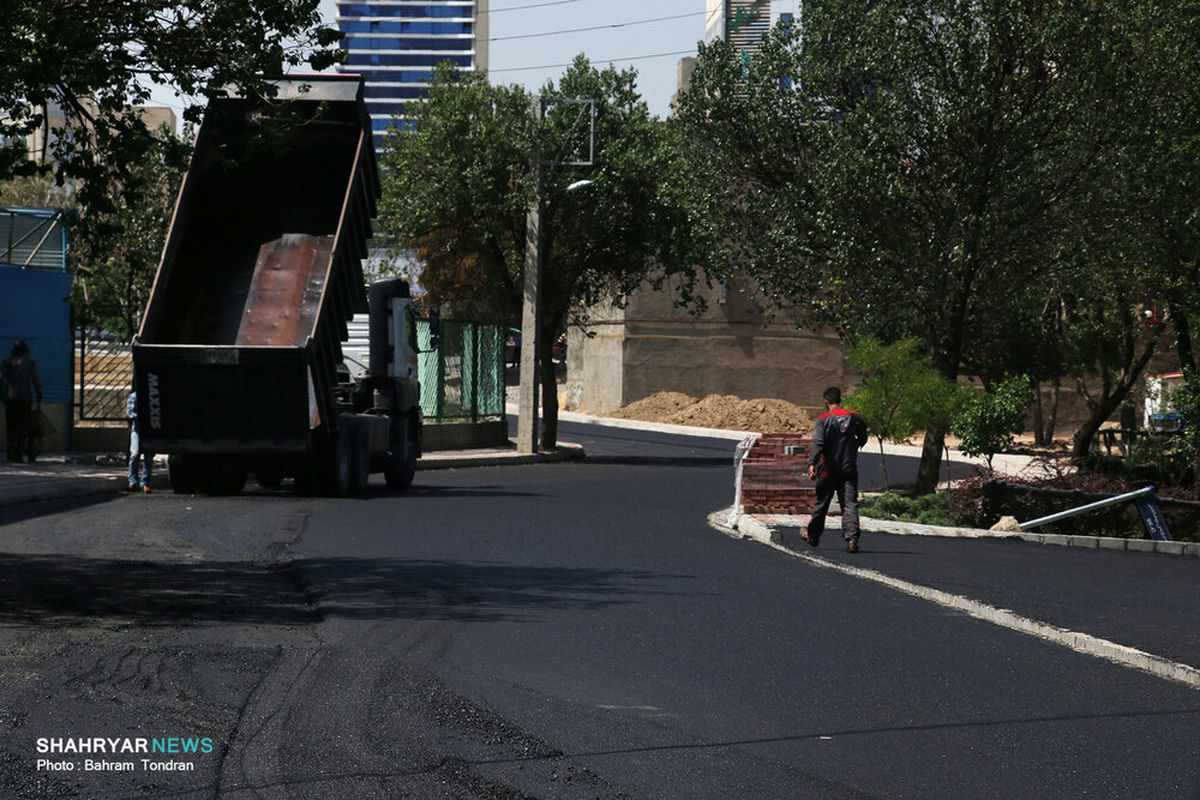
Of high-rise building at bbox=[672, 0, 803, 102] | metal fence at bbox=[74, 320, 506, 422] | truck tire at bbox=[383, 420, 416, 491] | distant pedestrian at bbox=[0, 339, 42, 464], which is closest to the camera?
truck tire at bbox=[383, 420, 416, 491]

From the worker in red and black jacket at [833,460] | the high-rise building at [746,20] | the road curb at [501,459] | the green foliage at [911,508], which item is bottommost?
the road curb at [501,459]

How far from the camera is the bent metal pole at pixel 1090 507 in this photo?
17.8 m

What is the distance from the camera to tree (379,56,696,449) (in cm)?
3356

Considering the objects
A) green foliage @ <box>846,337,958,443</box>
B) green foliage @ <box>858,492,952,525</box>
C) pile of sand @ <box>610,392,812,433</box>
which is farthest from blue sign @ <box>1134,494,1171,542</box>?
pile of sand @ <box>610,392,812,433</box>

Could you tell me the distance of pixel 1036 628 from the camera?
1032 centimetres

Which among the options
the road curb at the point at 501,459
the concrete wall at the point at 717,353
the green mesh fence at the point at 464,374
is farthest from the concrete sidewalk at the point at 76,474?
the concrete wall at the point at 717,353

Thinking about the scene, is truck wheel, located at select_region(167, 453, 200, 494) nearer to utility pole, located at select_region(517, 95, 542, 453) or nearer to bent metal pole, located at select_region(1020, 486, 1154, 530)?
bent metal pole, located at select_region(1020, 486, 1154, 530)

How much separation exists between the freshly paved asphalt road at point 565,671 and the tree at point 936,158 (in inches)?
312

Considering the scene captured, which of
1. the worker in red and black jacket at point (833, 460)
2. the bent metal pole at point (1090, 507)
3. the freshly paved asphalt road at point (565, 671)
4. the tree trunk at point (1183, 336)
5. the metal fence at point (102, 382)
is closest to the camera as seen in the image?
the freshly paved asphalt road at point (565, 671)

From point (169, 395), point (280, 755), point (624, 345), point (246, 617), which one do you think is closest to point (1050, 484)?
point (169, 395)

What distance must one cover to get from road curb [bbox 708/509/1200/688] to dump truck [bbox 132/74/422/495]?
6587mm

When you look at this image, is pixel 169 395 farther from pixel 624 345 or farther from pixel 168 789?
pixel 624 345

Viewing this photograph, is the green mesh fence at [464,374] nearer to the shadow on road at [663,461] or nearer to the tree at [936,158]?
the shadow on road at [663,461]

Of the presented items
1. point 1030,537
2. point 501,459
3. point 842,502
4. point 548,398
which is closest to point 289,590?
point 842,502
